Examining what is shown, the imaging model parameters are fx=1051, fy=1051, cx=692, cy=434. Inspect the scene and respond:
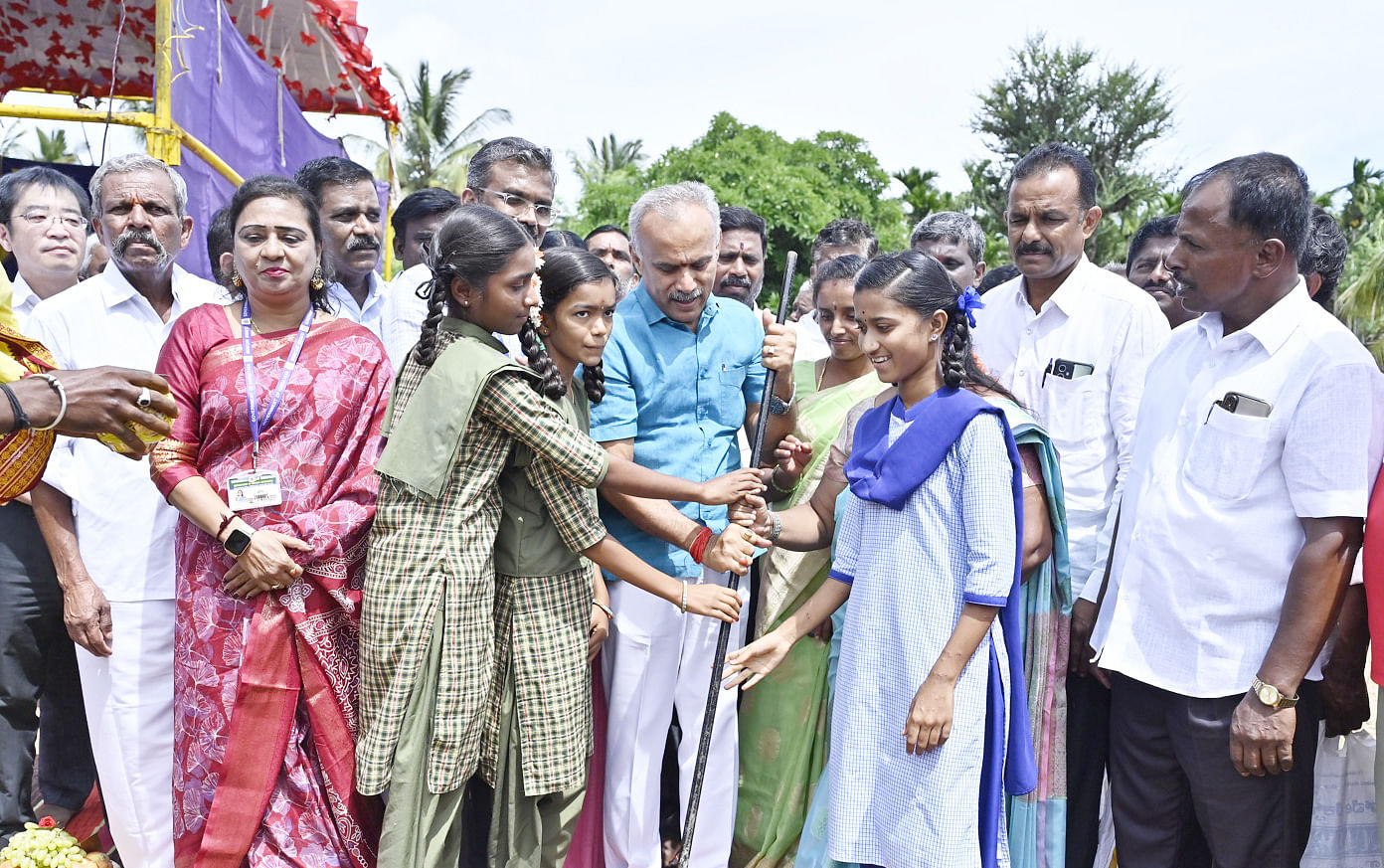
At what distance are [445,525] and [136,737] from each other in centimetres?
136

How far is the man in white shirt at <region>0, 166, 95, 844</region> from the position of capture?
3734 mm

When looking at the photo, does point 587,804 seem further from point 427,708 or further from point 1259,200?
point 1259,200

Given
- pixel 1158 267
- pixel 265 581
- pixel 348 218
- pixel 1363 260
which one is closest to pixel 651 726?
pixel 265 581

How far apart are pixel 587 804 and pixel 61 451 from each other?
84.2 inches

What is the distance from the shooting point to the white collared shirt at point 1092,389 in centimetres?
365

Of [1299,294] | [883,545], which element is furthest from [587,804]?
[1299,294]

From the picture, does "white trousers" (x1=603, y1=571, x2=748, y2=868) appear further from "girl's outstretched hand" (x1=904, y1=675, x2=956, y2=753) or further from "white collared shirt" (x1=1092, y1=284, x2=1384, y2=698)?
"white collared shirt" (x1=1092, y1=284, x2=1384, y2=698)

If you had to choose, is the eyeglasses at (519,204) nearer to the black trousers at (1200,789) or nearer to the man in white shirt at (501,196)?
the man in white shirt at (501,196)

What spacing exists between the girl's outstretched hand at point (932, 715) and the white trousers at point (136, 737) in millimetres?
2385

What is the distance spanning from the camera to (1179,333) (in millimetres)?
3213

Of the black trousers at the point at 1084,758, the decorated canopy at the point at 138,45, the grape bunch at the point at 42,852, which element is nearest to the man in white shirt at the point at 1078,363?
the black trousers at the point at 1084,758

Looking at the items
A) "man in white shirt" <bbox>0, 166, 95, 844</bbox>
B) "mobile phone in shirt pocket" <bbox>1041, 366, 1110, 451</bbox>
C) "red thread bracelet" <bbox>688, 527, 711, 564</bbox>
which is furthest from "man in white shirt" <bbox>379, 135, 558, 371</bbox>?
"mobile phone in shirt pocket" <bbox>1041, 366, 1110, 451</bbox>

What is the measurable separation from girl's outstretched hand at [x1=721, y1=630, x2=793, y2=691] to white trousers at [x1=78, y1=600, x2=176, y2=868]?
1.88m

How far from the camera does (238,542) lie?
300 centimetres
